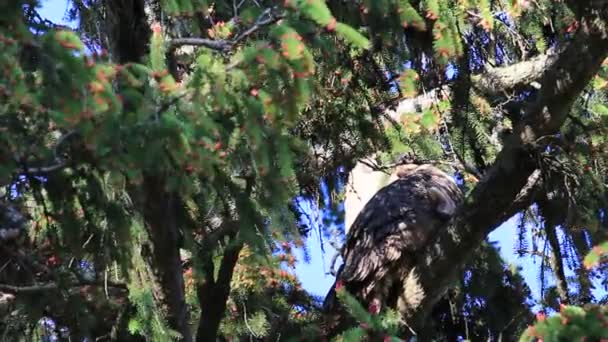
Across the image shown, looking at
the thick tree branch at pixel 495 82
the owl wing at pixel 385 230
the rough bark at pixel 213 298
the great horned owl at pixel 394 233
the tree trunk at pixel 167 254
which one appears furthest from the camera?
the thick tree branch at pixel 495 82

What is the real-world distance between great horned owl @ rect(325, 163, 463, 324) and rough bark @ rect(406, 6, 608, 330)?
28cm

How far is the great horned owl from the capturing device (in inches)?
211

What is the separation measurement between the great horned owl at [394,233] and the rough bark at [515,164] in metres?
0.28

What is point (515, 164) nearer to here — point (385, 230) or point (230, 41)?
point (385, 230)

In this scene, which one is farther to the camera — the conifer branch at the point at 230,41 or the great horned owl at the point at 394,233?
the great horned owl at the point at 394,233

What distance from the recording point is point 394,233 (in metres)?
5.59

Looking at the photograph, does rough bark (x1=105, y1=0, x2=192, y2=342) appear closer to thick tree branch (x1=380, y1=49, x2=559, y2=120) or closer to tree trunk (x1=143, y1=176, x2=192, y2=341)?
tree trunk (x1=143, y1=176, x2=192, y2=341)

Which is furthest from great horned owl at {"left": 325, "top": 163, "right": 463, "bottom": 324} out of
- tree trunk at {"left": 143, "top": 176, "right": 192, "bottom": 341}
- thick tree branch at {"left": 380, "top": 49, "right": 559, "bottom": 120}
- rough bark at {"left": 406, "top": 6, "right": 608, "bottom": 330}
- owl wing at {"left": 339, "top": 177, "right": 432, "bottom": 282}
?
tree trunk at {"left": 143, "top": 176, "right": 192, "bottom": 341}

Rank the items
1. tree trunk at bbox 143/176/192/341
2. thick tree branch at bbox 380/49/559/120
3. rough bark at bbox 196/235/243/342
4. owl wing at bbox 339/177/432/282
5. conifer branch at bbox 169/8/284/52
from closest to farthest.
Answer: conifer branch at bbox 169/8/284/52 < tree trunk at bbox 143/176/192/341 < rough bark at bbox 196/235/243/342 < owl wing at bbox 339/177/432/282 < thick tree branch at bbox 380/49/559/120

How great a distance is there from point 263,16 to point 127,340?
1.68 meters

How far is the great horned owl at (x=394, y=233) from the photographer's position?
5.35 m

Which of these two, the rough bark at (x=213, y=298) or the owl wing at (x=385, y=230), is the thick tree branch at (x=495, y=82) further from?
the rough bark at (x=213, y=298)

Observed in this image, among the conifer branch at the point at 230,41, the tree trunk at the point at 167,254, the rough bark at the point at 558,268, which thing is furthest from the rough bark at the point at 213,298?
the rough bark at the point at 558,268

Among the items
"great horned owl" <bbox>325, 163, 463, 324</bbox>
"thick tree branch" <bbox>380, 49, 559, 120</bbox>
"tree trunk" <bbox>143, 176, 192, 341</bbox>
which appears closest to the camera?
"tree trunk" <bbox>143, 176, 192, 341</bbox>
